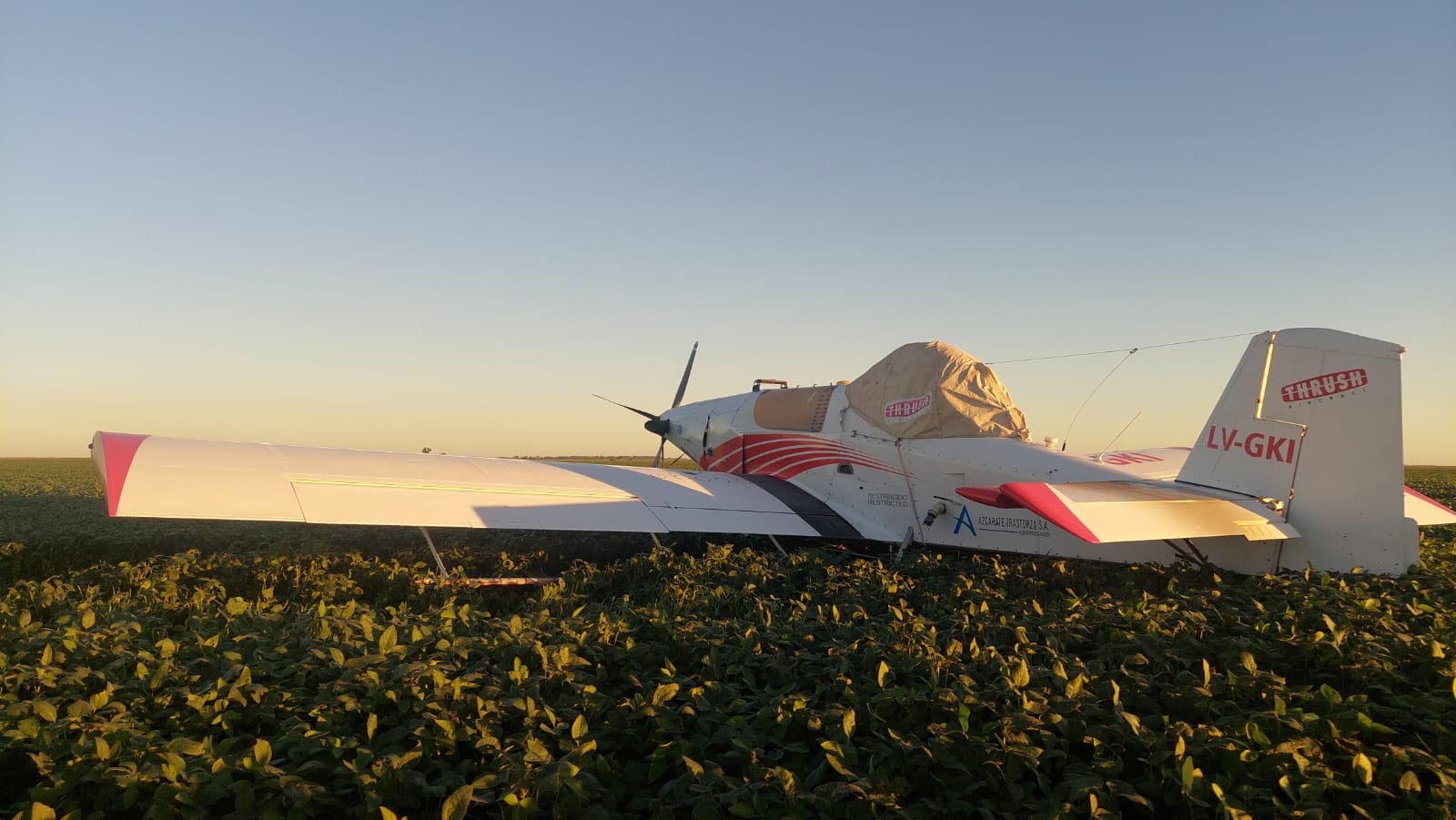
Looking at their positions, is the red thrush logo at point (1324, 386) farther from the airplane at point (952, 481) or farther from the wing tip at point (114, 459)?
the wing tip at point (114, 459)

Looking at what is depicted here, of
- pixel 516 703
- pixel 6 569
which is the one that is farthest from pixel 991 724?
pixel 6 569

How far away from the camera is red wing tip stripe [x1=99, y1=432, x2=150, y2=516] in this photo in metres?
6.40

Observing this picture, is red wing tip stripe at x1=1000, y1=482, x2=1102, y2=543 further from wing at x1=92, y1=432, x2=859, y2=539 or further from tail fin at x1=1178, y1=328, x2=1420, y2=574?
wing at x1=92, y1=432, x2=859, y2=539

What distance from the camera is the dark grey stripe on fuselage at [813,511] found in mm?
9938

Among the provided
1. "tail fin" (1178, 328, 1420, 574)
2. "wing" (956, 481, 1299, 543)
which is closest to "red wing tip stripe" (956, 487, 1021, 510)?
"wing" (956, 481, 1299, 543)

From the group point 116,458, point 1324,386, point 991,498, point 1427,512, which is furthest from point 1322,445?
point 116,458

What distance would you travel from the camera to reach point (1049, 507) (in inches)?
221

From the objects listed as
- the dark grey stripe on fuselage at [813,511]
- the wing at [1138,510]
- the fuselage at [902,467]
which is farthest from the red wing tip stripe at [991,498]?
the dark grey stripe on fuselage at [813,511]

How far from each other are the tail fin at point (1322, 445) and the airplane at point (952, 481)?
12 mm

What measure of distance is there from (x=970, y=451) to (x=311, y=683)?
6988mm

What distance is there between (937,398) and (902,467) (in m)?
0.93

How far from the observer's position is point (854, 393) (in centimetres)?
1078

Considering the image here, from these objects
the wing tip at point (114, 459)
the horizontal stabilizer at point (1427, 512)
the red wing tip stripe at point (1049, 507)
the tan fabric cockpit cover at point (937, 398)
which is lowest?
the wing tip at point (114, 459)

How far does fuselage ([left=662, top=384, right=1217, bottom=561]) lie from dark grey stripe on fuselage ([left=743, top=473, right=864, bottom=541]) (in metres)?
0.12
